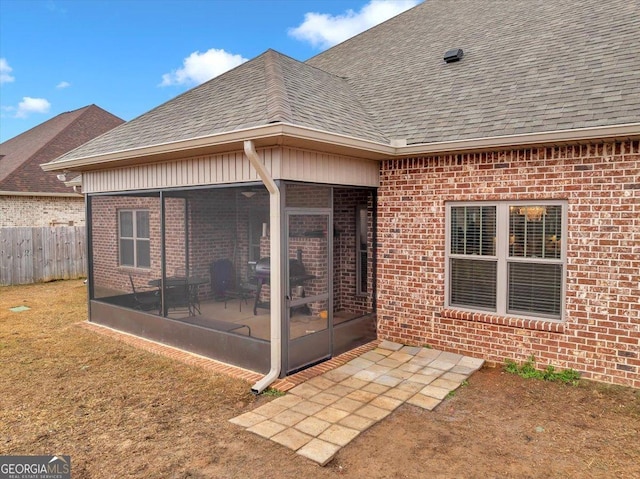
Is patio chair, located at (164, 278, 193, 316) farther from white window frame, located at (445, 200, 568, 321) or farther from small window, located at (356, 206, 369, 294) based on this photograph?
white window frame, located at (445, 200, 568, 321)

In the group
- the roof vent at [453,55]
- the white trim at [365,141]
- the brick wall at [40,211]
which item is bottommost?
the brick wall at [40,211]

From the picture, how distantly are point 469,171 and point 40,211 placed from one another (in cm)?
1493

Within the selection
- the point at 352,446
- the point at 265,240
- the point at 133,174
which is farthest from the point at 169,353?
the point at 352,446

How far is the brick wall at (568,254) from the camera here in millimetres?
5078

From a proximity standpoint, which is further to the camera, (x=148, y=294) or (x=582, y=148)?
(x=148, y=294)

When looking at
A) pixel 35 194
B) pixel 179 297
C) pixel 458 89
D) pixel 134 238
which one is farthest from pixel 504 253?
pixel 35 194

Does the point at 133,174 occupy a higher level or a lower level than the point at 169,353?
higher

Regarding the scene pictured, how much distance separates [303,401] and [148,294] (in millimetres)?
4336

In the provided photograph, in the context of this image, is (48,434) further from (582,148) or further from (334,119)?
(582,148)

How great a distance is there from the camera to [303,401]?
15.8ft

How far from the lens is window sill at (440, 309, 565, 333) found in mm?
5473

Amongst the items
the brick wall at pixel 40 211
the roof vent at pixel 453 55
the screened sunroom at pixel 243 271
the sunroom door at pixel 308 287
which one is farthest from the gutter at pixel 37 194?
the roof vent at pixel 453 55

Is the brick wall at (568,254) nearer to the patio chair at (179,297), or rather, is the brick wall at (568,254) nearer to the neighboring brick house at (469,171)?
the neighboring brick house at (469,171)

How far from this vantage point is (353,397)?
16.2 ft
